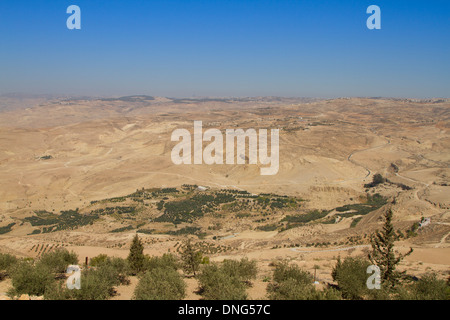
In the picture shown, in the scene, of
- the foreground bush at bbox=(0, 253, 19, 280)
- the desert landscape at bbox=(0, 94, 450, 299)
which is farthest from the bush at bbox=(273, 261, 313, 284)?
the foreground bush at bbox=(0, 253, 19, 280)

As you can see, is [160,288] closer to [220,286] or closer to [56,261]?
[220,286]

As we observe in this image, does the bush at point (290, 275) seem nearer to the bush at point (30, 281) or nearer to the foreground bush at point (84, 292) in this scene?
the foreground bush at point (84, 292)

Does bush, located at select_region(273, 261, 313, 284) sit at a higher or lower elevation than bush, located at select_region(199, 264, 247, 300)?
lower

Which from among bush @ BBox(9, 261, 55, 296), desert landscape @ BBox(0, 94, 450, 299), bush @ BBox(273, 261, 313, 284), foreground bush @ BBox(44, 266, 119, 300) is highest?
foreground bush @ BBox(44, 266, 119, 300)

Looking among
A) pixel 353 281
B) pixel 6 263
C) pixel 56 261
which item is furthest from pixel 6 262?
pixel 353 281

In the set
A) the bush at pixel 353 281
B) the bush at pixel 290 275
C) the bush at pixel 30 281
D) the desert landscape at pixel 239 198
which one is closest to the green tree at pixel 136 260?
the desert landscape at pixel 239 198

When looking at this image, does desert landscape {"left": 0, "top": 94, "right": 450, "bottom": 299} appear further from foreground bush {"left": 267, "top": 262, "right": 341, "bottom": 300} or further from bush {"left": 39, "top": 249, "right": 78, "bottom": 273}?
bush {"left": 39, "top": 249, "right": 78, "bottom": 273}
